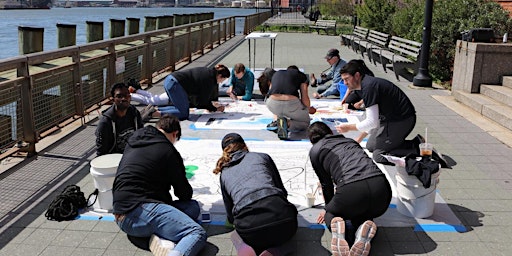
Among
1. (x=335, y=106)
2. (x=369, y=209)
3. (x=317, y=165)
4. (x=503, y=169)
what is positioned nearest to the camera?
(x=369, y=209)

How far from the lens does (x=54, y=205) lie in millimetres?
5020

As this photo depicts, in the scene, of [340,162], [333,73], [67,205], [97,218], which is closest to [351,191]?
[340,162]

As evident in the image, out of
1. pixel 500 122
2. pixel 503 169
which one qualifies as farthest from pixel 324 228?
pixel 500 122

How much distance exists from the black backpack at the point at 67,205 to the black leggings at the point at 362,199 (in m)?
2.49

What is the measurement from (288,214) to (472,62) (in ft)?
26.0

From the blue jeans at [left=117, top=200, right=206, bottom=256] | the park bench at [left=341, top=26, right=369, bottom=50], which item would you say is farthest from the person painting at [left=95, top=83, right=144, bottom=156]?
the park bench at [left=341, top=26, right=369, bottom=50]

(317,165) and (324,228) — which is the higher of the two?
(317,165)

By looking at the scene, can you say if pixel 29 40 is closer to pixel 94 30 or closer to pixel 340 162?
pixel 94 30

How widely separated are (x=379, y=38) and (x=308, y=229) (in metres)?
14.1

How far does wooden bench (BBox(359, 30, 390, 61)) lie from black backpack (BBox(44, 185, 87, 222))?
12.4 meters

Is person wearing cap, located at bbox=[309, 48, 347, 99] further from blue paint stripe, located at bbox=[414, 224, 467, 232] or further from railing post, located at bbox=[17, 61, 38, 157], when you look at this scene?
blue paint stripe, located at bbox=[414, 224, 467, 232]

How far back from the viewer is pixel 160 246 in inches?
165

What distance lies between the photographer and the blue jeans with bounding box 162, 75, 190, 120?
8680 mm

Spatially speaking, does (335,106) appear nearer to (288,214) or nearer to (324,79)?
(324,79)
